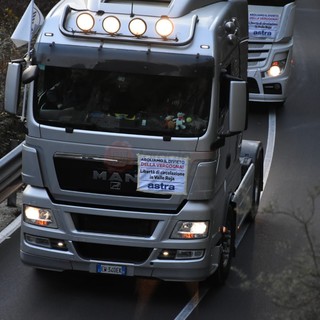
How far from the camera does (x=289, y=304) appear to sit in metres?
6.25

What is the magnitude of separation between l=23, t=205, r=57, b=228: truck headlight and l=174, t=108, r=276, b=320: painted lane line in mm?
1672

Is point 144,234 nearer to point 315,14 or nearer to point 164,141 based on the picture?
point 164,141

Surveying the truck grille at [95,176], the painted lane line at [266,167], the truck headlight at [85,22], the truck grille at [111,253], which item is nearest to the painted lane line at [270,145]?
the painted lane line at [266,167]

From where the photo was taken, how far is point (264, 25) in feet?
68.0

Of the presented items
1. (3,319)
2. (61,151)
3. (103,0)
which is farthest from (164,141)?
(3,319)

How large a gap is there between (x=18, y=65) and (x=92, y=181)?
144cm

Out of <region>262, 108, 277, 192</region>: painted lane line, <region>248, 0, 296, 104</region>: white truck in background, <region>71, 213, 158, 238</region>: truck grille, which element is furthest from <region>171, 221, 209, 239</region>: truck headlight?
<region>248, 0, 296, 104</region>: white truck in background

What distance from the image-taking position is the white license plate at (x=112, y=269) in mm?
9977

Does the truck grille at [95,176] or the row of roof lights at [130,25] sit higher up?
the row of roof lights at [130,25]

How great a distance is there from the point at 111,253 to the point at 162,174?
1.05 m

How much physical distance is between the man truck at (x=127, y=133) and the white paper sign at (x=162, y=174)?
10 millimetres

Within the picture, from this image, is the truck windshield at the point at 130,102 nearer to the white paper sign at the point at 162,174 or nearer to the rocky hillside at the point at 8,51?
the white paper sign at the point at 162,174

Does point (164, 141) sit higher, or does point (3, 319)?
point (164, 141)

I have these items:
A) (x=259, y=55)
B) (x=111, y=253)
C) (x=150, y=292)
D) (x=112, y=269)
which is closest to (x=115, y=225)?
(x=111, y=253)
